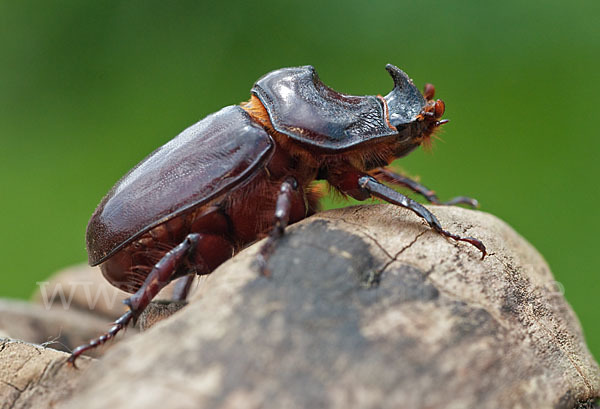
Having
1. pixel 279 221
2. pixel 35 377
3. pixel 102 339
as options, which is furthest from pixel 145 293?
pixel 279 221

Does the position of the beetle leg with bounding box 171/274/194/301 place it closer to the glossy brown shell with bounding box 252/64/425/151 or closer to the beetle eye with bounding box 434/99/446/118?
the glossy brown shell with bounding box 252/64/425/151

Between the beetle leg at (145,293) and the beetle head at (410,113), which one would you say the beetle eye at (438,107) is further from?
the beetle leg at (145,293)

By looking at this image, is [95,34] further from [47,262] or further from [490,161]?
[490,161]

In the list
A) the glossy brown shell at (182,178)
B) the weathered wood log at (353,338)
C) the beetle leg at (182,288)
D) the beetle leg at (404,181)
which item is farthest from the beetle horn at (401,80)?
the beetle leg at (182,288)

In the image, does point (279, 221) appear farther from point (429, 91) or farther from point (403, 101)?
point (429, 91)

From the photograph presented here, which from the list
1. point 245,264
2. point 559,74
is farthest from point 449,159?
point 245,264

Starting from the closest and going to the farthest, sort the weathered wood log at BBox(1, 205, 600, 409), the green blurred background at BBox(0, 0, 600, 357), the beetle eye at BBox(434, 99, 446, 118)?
the weathered wood log at BBox(1, 205, 600, 409), the beetle eye at BBox(434, 99, 446, 118), the green blurred background at BBox(0, 0, 600, 357)

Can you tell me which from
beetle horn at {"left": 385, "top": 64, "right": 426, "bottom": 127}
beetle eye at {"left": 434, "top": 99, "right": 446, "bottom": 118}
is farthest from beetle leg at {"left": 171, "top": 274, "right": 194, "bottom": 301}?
beetle eye at {"left": 434, "top": 99, "right": 446, "bottom": 118}
